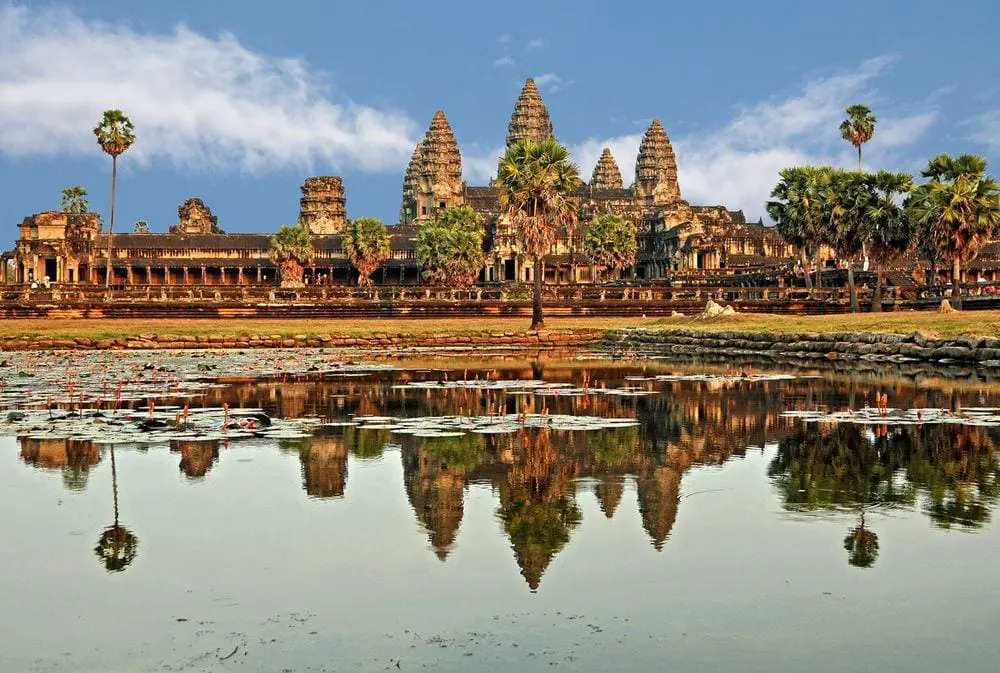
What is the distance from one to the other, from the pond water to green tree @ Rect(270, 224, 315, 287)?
105464 mm

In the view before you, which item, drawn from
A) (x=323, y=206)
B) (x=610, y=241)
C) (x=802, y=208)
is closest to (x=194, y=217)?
(x=323, y=206)

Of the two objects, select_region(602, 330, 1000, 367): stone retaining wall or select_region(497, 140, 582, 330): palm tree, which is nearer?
select_region(602, 330, 1000, 367): stone retaining wall

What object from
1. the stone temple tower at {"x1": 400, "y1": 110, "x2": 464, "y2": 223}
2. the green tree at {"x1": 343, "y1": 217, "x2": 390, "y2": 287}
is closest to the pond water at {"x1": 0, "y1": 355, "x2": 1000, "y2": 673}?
the green tree at {"x1": 343, "y1": 217, "x2": 390, "y2": 287}

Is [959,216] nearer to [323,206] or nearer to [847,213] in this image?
[847,213]

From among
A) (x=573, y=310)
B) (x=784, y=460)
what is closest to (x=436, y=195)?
(x=573, y=310)

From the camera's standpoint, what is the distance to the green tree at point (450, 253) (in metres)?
115

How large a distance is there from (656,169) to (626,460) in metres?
167

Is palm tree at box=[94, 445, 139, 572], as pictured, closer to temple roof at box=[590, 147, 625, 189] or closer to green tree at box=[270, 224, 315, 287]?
green tree at box=[270, 224, 315, 287]

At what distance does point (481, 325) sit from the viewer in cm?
5412

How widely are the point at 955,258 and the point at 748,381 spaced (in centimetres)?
4087

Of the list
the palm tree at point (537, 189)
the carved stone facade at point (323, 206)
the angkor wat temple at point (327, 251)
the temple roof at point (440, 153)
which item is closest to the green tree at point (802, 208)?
the palm tree at point (537, 189)

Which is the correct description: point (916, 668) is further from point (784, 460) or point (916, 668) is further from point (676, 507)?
point (784, 460)

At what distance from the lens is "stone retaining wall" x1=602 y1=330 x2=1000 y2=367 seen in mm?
30531

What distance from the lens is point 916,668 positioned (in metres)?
6.11
